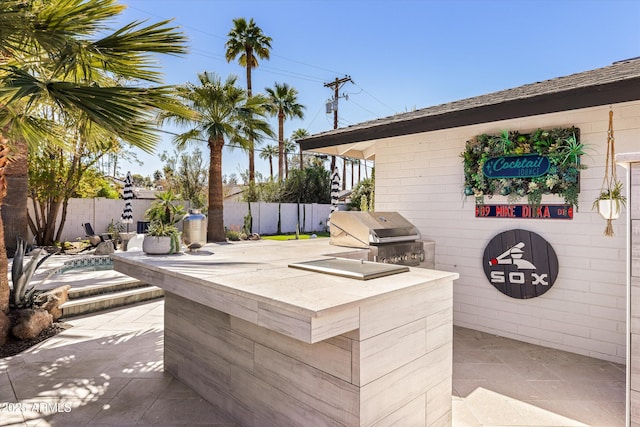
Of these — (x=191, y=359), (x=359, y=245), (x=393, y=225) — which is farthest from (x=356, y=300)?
(x=393, y=225)

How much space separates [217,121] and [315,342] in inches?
407

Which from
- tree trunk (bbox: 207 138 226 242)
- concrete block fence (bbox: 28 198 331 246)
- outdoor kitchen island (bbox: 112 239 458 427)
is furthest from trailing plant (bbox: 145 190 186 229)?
concrete block fence (bbox: 28 198 331 246)

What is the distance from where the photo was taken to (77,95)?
2736mm

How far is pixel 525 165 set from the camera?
3.86 meters

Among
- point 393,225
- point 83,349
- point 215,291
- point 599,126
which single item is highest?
point 599,126

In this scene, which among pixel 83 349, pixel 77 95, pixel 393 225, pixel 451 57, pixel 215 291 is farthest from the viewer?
pixel 451 57

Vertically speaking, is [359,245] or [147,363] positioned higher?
[359,245]

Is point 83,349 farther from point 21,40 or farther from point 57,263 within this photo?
point 57,263

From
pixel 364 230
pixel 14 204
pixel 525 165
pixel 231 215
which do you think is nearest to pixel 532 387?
pixel 364 230

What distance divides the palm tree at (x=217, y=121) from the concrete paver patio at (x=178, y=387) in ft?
23.9

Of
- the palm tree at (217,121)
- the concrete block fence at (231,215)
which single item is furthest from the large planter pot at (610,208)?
the concrete block fence at (231,215)

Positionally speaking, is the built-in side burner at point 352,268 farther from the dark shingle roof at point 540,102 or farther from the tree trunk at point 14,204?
the tree trunk at point 14,204

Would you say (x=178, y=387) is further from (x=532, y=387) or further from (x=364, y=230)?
(x=532, y=387)

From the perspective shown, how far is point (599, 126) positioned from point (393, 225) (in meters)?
2.36
